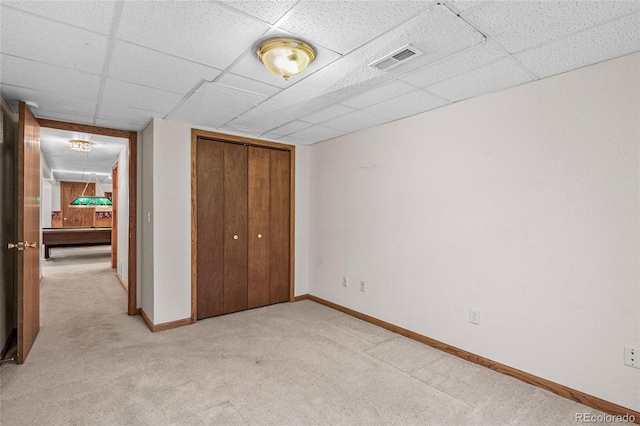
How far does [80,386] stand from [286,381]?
1469 millimetres

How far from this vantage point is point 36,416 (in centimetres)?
196

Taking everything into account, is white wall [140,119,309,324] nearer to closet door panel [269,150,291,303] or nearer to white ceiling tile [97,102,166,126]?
white ceiling tile [97,102,166,126]

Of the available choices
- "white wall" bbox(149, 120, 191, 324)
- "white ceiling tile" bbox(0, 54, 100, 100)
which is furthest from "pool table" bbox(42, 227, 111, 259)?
"white ceiling tile" bbox(0, 54, 100, 100)

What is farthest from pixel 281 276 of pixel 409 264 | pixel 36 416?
pixel 36 416

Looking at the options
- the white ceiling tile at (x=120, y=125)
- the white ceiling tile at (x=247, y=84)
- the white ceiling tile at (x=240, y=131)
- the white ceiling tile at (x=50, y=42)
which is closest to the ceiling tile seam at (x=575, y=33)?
the white ceiling tile at (x=247, y=84)

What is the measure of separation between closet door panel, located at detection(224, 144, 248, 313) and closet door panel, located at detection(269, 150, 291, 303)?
1.30 ft

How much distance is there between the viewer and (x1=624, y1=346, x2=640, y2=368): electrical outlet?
6.38 ft

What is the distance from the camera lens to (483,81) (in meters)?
2.40

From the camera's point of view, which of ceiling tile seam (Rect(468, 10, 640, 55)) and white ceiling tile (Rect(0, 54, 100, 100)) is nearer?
ceiling tile seam (Rect(468, 10, 640, 55))

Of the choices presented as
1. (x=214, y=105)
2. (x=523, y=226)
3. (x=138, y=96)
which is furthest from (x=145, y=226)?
(x=523, y=226)

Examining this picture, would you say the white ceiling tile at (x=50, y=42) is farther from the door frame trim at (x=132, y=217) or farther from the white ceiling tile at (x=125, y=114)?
the door frame trim at (x=132, y=217)

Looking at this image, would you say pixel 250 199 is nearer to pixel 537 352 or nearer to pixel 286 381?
pixel 286 381

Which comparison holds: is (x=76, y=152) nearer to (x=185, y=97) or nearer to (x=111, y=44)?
(x=185, y=97)

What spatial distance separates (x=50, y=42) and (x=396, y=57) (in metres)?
2.02
